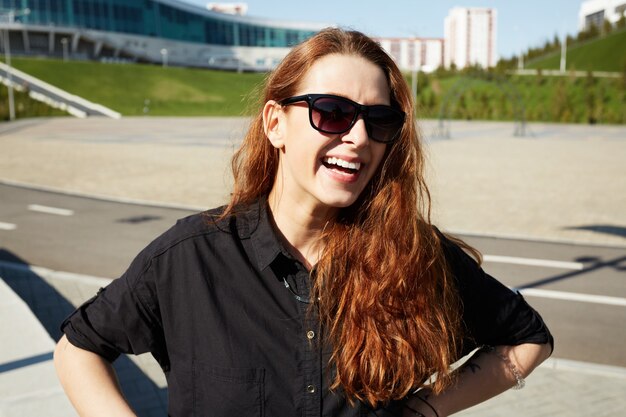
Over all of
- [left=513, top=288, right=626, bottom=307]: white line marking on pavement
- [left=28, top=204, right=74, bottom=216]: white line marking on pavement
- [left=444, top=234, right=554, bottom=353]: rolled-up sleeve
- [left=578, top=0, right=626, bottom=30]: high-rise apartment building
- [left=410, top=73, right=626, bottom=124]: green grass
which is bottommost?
[left=513, top=288, right=626, bottom=307]: white line marking on pavement

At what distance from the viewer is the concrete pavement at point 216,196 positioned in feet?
14.3

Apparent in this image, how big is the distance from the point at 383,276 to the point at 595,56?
67411 millimetres

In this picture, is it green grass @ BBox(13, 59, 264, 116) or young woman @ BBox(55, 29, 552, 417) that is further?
green grass @ BBox(13, 59, 264, 116)

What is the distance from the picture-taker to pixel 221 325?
157cm

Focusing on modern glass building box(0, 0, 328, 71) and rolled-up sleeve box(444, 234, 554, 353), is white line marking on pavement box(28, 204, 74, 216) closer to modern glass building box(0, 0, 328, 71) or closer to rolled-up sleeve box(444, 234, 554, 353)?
rolled-up sleeve box(444, 234, 554, 353)

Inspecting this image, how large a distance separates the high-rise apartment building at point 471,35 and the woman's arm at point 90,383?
466ft

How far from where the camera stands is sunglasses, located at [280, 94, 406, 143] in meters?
1.64

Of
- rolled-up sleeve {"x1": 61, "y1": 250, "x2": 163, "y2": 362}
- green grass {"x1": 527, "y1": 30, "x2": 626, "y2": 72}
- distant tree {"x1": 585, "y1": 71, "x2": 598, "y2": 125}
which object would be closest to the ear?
rolled-up sleeve {"x1": 61, "y1": 250, "x2": 163, "y2": 362}

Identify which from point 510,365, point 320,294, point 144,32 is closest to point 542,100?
point 510,365

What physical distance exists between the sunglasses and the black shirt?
1.08 feet

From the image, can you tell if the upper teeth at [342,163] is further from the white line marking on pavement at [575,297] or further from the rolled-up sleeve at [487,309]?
the white line marking on pavement at [575,297]

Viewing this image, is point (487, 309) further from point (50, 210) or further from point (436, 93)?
point (436, 93)

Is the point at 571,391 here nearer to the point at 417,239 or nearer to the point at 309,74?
the point at 417,239

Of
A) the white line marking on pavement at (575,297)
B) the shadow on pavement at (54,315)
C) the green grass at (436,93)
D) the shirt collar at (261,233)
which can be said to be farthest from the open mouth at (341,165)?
the green grass at (436,93)
